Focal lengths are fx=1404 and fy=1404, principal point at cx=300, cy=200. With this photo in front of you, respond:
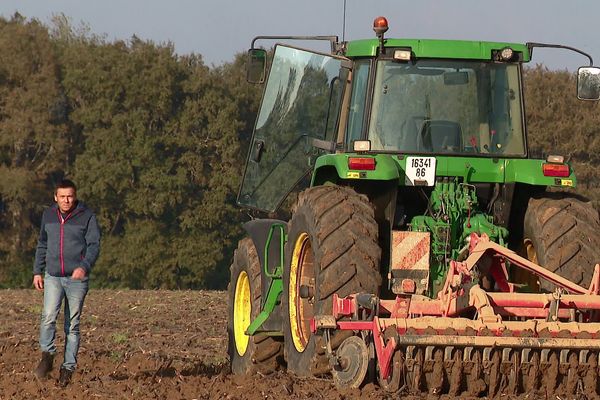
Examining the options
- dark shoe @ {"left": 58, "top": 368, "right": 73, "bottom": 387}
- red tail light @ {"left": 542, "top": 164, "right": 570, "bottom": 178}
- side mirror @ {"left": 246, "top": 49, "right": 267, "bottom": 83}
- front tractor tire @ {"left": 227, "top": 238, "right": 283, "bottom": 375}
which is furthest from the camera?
front tractor tire @ {"left": 227, "top": 238, "right": 283, "bottom": 375}

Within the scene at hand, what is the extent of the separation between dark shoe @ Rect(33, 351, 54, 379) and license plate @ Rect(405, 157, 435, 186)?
3080 millimetres

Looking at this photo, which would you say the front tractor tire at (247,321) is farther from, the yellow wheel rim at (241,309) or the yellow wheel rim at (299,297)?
the yellow wheel rim at (299,297)

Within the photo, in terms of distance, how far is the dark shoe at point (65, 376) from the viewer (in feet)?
34.0

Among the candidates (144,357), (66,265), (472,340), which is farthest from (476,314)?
(144,357)

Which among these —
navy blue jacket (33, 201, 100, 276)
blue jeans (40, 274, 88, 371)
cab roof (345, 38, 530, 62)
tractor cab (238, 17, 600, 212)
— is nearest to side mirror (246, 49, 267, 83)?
tractor cab (238, 17, 600, 212)

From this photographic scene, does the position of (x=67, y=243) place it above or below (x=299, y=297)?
above

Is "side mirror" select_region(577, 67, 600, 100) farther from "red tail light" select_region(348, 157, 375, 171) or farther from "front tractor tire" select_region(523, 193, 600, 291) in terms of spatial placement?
"red tail light" select_region(348, 157, 375, 171)

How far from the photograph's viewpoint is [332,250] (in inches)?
376

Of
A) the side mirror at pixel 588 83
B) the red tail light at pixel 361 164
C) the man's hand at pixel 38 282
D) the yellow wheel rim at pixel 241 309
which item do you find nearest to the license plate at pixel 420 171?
the red tail light at pixel 361 164

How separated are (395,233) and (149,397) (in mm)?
2056

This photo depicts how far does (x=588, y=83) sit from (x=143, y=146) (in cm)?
3909

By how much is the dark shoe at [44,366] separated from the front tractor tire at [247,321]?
5.92 ft

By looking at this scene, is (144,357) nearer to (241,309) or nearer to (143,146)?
(241,309)

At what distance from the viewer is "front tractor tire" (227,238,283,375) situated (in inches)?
467
